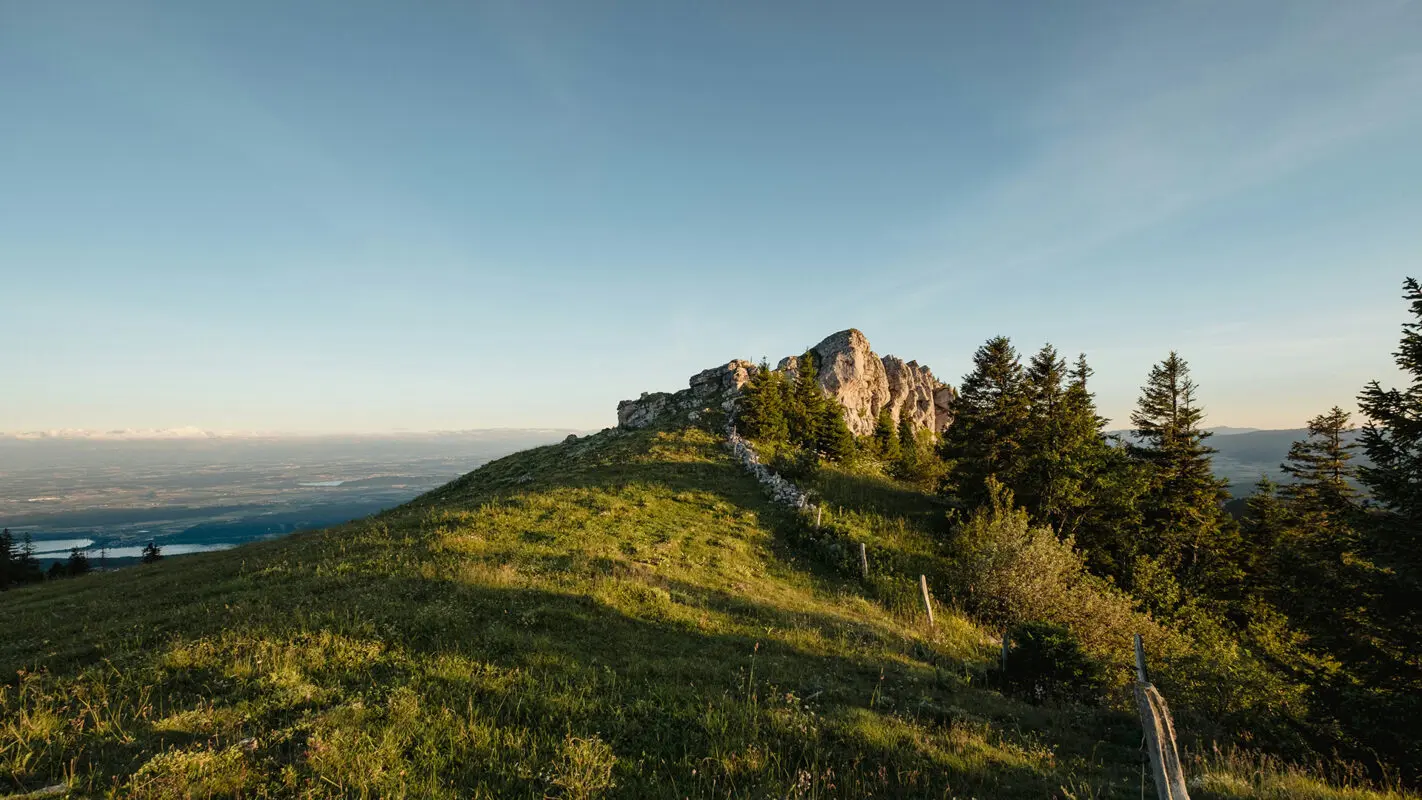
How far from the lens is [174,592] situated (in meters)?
16.8

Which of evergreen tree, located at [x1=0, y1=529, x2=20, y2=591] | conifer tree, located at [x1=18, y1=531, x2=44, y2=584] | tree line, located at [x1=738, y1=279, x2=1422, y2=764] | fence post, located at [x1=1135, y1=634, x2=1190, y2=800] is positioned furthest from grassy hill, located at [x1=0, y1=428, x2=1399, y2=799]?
→ conifer tree, located at [x1=18, y1=531, x2=44, y2=584]

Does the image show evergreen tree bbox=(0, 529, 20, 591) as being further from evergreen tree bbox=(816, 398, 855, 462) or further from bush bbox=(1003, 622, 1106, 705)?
bush bbox=(1003, 622, 1106, 705)

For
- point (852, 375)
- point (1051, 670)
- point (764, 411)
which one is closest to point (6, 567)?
point (764, 411)

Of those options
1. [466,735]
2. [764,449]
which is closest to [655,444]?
[764,449]

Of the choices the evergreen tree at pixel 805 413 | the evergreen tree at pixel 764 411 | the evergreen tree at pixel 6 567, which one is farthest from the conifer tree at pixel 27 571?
the evergreen tree at pixel 805 413

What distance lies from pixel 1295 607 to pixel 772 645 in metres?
14.7

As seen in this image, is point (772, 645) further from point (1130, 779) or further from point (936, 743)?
point (1130, 779)

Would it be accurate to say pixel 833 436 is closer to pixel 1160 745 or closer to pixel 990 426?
pixel 990 426

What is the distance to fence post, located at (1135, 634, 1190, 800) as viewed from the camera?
5.82 m

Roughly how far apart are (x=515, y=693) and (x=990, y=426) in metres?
34.5

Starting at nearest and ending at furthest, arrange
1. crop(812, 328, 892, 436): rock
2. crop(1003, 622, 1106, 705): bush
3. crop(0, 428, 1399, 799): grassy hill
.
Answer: crop(0, 428, 1399, 799): grassy hill, crop(1003, 622, 1106, 705): bush, crop(812, 328, 892, 436): rock

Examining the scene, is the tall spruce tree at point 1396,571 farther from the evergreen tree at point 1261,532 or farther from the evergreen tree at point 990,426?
the evergreen tree at point 1261,532

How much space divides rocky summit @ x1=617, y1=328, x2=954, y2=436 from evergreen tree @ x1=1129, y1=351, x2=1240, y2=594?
1523 centimetres

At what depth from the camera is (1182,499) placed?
114 ft
